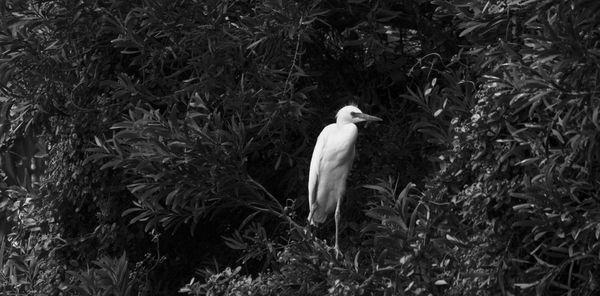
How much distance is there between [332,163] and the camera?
625 centimetres

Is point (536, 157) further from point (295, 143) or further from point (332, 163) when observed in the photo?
point (295, 143)

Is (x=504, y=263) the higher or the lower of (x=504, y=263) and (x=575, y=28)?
the lower

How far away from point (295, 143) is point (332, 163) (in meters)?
0.53

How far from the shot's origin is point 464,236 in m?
4.92

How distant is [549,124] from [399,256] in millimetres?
934

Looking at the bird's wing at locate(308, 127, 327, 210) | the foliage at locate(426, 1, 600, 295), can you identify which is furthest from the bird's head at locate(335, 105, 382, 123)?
the foliage at locate(426, 1, 600, 295)

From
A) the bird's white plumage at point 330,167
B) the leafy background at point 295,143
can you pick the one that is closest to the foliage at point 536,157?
the leafy background at point 295,143

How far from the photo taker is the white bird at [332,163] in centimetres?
614

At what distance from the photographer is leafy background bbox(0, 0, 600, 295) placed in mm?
4523

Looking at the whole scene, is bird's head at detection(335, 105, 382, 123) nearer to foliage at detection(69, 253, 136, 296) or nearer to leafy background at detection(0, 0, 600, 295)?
leafy background at detection(0, 0, 600, 295)

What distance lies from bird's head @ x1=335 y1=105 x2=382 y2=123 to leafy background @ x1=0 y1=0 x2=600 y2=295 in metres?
0.19

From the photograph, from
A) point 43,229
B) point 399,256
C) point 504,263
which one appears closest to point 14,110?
point 43,229

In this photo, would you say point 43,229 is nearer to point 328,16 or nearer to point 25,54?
point 25,54

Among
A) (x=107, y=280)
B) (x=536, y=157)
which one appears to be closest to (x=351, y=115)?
(x=107, y=280)
